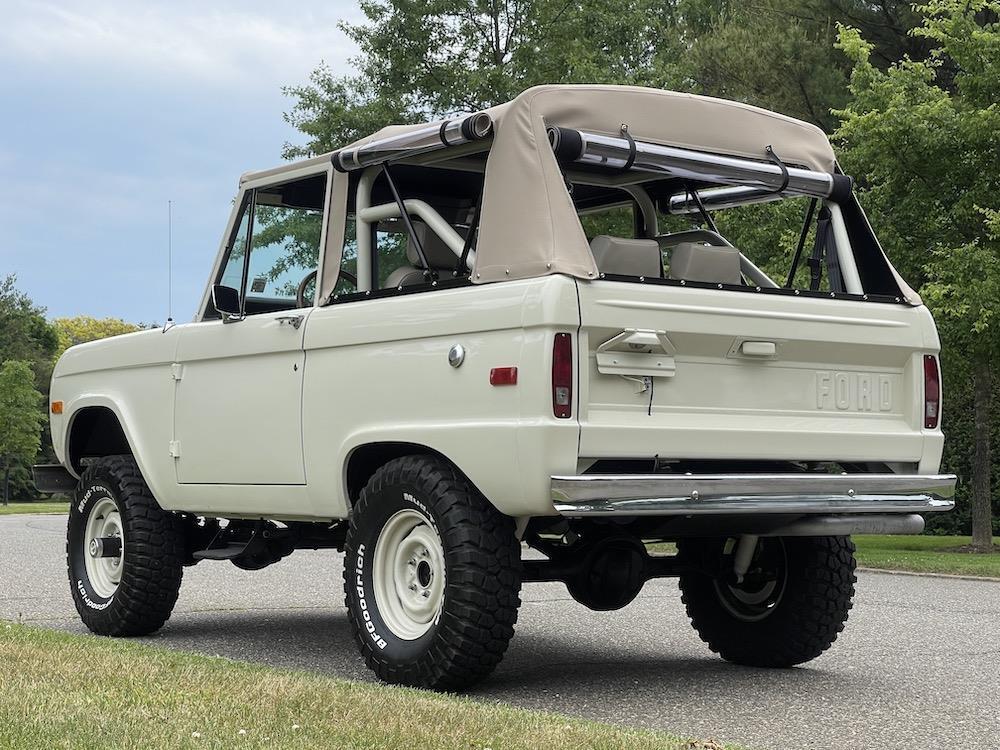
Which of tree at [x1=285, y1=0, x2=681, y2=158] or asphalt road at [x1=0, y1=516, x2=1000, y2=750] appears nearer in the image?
asphalt road at [x1=0, y1=516, x2=1000, y2=750]

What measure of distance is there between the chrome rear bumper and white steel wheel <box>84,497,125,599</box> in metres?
3.81

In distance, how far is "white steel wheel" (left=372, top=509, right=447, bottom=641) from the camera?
6438mm

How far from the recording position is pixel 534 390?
5816 mm

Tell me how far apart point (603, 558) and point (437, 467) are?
3.43 feet

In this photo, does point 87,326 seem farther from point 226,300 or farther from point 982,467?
point 226,300

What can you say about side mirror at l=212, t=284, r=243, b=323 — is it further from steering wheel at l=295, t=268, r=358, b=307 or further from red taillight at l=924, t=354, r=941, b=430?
red taillight at l=924, t=354, r=941, b=430

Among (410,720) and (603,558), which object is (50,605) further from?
(410,720)

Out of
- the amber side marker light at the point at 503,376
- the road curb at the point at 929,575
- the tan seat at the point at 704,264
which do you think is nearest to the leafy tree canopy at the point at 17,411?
the road curb at the point at 929,575

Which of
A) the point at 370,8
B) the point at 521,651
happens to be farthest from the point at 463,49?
the point at 521,651

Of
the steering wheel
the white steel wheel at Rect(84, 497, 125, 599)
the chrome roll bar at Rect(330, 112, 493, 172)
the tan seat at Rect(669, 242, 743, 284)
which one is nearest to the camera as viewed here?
the chrome roll bar at Rect(330, 112, 493, 172)

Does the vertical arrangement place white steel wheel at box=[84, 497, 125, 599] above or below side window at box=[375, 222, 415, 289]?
below

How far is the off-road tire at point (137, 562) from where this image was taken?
840 cm

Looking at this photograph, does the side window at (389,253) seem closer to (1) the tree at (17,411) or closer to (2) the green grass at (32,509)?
(2) the green grass at (32,509)

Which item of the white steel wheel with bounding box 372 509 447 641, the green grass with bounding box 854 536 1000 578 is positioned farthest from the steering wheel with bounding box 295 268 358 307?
the green grass with bounding box 854 536 1000 578
